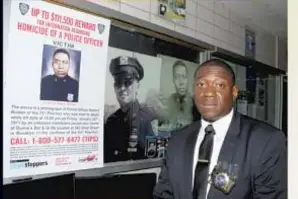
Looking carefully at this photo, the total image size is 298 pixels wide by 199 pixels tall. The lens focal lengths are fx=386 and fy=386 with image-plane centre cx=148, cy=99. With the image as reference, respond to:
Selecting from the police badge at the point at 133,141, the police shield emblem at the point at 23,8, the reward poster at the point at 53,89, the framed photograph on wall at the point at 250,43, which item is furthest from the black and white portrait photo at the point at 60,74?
the framed photograph on wall at the point at 250,43

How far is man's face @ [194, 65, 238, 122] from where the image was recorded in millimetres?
1510

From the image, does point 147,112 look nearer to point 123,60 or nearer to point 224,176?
point 123,60

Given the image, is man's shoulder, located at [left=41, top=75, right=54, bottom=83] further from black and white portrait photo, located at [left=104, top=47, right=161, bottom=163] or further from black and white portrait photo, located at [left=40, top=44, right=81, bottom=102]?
black and white portrait photo, located at [left=104, top=47, right=161, bottom=163]

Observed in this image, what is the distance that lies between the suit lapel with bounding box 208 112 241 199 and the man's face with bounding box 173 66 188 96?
1.20m

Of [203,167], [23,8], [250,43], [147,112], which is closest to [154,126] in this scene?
[147,112]

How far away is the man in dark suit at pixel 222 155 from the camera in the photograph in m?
1.42

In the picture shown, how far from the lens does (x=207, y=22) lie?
123 inches

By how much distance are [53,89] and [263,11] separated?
2439 millimetres

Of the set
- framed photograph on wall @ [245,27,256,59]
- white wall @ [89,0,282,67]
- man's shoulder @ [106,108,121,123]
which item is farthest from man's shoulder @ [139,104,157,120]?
framed photograph on wall @ [245,27,256,59]

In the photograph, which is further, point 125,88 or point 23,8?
point 125,88

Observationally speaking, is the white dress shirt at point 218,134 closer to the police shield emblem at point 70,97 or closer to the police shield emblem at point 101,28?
A: the police shield emblem at point 70,97

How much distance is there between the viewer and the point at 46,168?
1.73m

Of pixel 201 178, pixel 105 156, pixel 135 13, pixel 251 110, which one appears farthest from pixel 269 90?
pixel 201 178

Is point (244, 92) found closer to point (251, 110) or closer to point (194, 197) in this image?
point (251, 110)
